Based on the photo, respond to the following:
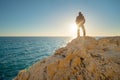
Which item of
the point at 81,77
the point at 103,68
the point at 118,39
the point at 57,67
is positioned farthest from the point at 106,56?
the point at 118,39

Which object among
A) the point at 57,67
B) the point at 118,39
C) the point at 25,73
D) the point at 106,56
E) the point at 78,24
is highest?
the point at 78,24

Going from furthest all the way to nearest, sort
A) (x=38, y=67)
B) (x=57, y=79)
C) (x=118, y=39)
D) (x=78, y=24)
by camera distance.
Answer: (x=78, y=24) < (x=118, y=39) < (x=38, y=67) < (x=57, y=79)

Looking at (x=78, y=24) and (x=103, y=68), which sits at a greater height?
(x=78, y=24)

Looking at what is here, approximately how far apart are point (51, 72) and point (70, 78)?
1.60 meters

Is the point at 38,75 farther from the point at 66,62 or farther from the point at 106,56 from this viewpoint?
the point at 106,56

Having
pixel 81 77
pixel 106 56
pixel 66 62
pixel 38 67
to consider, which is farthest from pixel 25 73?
pixel 106 56

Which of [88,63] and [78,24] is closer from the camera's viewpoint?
[88,63]

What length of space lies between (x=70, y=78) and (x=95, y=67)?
69.6 inches

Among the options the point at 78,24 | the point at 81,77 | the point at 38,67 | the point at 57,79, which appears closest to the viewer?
the point at 81,77

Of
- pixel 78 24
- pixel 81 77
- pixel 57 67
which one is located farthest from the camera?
pixel 78 24

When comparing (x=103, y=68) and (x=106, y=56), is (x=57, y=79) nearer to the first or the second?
(x=103, y=68)

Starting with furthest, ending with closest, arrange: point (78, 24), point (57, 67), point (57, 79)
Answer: point (78, 24) → point (57, 67) → point (57, 79)

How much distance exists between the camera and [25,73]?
38.0ft

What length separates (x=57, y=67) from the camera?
10055 millimetres
